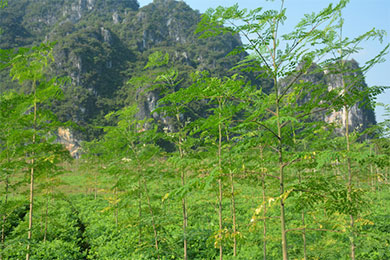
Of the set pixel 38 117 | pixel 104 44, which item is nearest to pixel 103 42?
pixel 104 44

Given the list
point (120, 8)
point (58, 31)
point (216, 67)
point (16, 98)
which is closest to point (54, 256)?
point (16, 98)

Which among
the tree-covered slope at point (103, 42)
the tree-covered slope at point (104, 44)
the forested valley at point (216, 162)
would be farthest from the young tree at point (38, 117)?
the tree-covered slope at point (103, 42)

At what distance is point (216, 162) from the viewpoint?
436 centimetres

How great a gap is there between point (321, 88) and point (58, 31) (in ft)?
462

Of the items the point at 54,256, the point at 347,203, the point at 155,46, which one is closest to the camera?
the point at 347,203

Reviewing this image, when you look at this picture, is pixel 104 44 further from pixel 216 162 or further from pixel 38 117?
pixel 216 162

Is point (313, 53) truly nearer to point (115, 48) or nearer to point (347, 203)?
point (347, 203)

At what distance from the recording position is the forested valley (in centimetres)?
259

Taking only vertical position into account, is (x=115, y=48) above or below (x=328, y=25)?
above

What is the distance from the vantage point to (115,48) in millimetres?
118875

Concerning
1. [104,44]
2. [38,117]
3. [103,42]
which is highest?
[103,42]

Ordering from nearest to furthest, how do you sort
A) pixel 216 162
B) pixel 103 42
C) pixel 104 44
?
1. pixel 216 162
2. pixel 104 44
3. pixel 103 42

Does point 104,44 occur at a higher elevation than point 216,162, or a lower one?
higher

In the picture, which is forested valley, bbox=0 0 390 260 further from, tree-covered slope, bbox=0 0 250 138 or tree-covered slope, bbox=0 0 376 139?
tree-covered slope, bbox=0 0 250 138
